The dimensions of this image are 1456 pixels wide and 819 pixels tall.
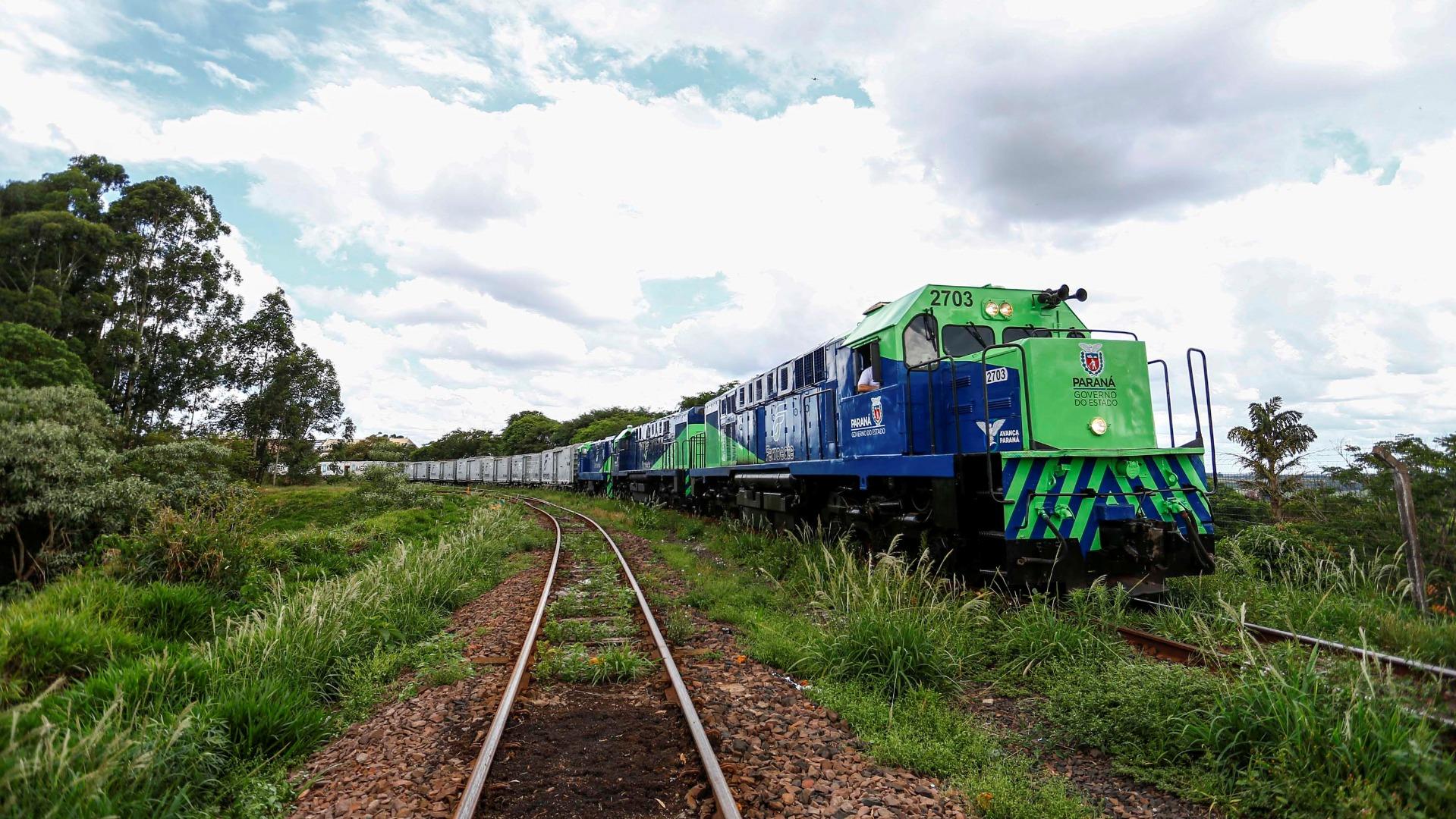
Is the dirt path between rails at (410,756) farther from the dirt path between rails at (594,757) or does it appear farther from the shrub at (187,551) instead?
the shrub at (187,551)

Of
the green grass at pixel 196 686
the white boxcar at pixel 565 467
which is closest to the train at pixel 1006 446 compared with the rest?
the green grass at pixel 196 686

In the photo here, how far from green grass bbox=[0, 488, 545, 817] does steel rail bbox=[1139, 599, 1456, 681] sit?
5512 mm

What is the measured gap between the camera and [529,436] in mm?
78688

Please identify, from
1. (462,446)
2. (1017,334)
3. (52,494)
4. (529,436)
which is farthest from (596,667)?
(462,446)

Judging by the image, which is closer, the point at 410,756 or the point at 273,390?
the point at 410,756

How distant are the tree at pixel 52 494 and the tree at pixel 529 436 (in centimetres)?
6580

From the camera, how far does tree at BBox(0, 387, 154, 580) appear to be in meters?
9.06

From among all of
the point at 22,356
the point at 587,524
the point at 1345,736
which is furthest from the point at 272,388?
the point at 1345,736

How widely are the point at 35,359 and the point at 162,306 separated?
41.7 ft

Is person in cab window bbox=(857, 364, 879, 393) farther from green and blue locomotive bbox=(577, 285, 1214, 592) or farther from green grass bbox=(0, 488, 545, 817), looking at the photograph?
green grass bbox=(0, 488, 545, 817)

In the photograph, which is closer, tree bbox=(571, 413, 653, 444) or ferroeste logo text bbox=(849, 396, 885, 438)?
ferroeste logo text bbox=(849, 396, 885, 438)

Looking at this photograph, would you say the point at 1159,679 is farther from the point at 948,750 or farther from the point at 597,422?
the point at 597,422

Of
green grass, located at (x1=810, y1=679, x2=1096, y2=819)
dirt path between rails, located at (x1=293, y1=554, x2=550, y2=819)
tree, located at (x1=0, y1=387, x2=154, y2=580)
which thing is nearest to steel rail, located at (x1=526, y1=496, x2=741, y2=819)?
green grass, located at (x1=810, y1=679, x2=1096, y2=819)

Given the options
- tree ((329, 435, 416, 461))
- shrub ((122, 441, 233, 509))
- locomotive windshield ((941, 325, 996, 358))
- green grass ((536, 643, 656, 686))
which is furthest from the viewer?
tree ((329, 435, 416, 461))
